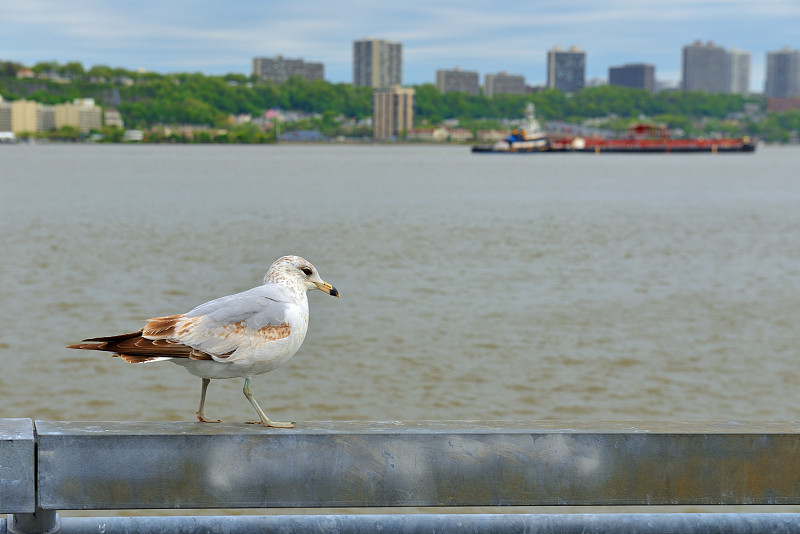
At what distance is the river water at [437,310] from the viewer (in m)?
12.2

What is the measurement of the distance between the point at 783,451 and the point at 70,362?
12460mm

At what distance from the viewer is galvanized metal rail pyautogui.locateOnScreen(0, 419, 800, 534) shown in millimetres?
2857

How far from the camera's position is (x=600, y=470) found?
2949 mm

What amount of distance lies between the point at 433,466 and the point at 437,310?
1610 centimetres

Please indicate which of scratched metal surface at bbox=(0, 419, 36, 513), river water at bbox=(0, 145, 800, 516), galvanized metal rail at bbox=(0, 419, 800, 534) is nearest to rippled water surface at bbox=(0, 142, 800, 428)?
river water at bbox=(0, 145, 800, 516)

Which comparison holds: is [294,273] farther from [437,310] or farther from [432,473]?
[437,310]

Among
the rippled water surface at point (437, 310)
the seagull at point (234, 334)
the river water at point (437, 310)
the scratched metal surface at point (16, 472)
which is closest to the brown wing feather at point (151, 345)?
the seagull at point (234, 334)

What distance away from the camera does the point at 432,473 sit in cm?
293

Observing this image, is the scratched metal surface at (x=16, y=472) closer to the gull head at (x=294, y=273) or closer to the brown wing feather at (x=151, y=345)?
the brown wing feather at (x=151, y=345)

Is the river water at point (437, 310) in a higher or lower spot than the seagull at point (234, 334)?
lower

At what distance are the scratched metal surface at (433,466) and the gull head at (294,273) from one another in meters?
1.04

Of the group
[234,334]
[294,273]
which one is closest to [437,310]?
[294,273]

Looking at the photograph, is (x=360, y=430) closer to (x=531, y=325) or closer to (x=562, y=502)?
(x=562, y=502)

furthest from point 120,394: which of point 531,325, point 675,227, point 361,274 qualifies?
point 675,227
